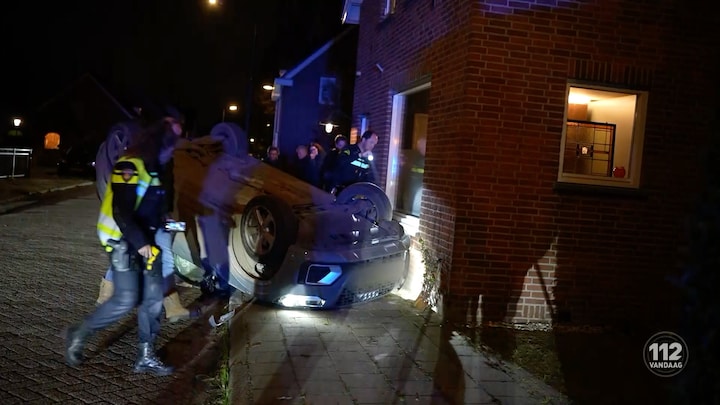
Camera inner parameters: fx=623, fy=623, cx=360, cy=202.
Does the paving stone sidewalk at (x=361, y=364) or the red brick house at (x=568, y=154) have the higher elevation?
the red brick house at (x=568, y=154)

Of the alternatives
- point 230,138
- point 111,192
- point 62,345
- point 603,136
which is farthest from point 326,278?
point 603,136

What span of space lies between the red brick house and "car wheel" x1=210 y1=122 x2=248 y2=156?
248cm

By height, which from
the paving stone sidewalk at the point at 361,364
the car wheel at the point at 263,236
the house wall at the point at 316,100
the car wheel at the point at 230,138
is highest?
the house wall at the point at 316,100

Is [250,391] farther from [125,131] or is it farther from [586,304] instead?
[586,304]

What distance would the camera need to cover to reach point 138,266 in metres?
4.59

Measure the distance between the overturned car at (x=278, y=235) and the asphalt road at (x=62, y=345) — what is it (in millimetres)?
647

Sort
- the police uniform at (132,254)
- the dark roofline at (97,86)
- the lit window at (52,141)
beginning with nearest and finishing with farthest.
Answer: the police uniform at (132,254) < the lit window at (52,141) < the dark roofline at (97,86)

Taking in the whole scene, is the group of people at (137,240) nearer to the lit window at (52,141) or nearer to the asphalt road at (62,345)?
the asphalt road at (62,345)

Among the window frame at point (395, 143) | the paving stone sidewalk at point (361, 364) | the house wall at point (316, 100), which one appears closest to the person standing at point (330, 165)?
the window frame at point (395, 143)

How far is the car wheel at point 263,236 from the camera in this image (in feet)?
18.6

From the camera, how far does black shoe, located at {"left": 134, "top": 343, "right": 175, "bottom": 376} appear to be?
4.71m

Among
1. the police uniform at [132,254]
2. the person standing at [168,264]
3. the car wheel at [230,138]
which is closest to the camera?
the police uniform at [132,254]

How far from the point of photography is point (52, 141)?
4512cm

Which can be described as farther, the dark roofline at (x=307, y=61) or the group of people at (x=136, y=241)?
the dark roofline at (x=307, y=61)
